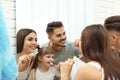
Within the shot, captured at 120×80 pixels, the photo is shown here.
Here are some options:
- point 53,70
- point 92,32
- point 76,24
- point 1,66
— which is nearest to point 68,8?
point 76,24

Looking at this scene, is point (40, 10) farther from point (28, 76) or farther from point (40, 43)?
point (28, 76)

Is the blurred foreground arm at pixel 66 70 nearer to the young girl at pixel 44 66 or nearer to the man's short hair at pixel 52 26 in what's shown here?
the young girl at pixel 44 66

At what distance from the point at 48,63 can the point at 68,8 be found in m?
0.68

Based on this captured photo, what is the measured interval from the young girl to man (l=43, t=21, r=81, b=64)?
8cm

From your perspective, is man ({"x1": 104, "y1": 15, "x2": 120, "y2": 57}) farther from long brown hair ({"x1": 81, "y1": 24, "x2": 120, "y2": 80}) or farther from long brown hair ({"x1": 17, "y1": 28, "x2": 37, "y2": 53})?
long brown hair ({"x1": 17, "y1": 28, "x2": 37, "y2": 53})

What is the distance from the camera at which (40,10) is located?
7.29 ft

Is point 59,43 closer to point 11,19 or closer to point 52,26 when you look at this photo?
point 52,26

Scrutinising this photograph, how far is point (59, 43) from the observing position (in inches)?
83.7

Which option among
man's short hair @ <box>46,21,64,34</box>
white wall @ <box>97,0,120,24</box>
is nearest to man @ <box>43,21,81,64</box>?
man's short hair @ <box>46,21,64,34</box>

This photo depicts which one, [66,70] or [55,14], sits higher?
[55,14]

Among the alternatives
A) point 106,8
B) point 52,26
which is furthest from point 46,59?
point 106,8

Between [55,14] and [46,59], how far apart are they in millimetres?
507

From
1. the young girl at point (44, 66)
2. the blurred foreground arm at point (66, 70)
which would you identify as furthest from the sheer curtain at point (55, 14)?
the blurred foreground arm at point (66, 70)

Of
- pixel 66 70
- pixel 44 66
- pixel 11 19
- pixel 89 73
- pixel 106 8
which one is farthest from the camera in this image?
pixel 106 8
